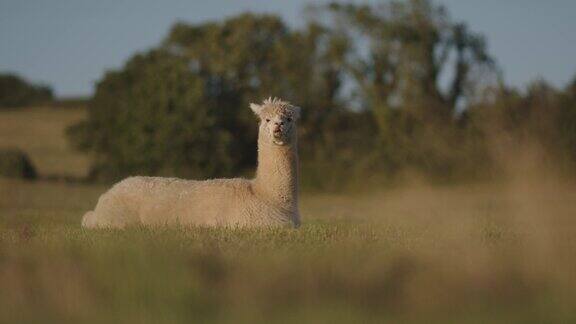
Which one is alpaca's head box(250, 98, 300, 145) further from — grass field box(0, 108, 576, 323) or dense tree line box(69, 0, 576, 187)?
dense tree line box(69, 0, 576, 187)

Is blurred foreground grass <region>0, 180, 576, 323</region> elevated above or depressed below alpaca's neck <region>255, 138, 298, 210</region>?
below

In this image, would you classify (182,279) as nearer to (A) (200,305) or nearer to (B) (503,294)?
(A) (200,305)

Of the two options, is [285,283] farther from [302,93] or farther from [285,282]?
[302,93]

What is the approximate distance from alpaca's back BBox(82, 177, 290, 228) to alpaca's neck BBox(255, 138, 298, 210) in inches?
9.2

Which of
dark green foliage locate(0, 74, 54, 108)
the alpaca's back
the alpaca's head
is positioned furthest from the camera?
dark green foliage locate(0, 74, 54, 108)

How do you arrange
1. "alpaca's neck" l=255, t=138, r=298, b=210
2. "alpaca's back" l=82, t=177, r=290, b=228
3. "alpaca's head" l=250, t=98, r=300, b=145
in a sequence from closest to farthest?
"alpaca's head" l=250, t=98, r=300, b=145 < "alpaca's back" l=82, t=177, r=290, b=228 < "alpaca's neck" l=255, t=138, r=298, b=210

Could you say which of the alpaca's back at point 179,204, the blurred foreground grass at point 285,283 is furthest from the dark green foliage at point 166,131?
the blurred foreground grass at point 285,283

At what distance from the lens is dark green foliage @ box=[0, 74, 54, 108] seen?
12553cm

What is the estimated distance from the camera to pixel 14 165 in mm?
61875

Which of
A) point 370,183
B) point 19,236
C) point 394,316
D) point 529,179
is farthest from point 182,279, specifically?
point 370,183

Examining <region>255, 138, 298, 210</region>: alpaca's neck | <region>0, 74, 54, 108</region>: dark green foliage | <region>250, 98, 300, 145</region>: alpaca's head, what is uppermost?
<region>0, 74, 54, 108</region>: dark green foliage

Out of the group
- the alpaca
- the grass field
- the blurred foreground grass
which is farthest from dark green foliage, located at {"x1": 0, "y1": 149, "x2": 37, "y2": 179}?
the blurred foreground grass

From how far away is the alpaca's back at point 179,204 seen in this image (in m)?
12.8

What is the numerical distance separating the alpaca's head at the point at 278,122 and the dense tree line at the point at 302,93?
40837mm
